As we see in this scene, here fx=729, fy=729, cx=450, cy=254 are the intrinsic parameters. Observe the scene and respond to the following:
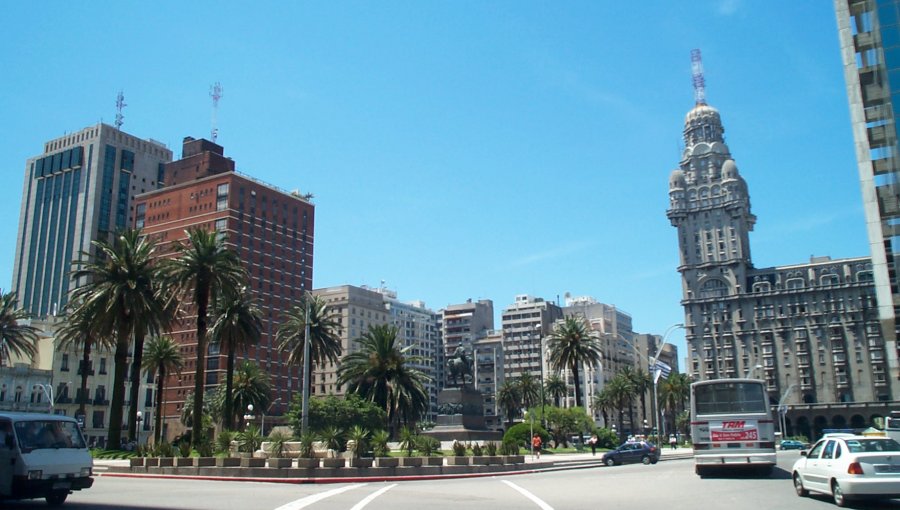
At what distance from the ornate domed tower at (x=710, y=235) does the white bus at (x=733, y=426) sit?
133 meters

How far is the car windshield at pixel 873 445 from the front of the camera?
17703mm

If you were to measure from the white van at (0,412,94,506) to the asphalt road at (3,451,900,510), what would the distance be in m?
0.57

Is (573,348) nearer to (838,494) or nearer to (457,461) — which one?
(457,461)

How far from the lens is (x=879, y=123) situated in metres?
56.5

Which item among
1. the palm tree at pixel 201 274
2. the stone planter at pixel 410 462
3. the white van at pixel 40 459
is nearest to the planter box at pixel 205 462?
the stone planter at pixel 410 462

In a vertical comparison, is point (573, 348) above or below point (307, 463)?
above

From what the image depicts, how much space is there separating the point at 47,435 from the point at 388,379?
190ft

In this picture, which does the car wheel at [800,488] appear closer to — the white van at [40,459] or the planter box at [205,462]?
the white van at [40,459]

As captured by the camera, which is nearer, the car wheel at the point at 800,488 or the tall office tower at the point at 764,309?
the car wheel at the point at 800,488

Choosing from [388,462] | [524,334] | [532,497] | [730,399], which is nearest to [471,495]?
[532,497]

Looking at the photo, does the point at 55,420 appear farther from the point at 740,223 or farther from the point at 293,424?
the point at 740,223

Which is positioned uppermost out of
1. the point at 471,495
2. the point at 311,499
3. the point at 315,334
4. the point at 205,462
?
the point at 315,334

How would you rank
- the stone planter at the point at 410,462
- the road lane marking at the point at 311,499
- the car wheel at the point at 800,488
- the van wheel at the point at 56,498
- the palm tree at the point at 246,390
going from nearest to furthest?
1. the van wheel at the point at 56,498
2. the road lane marking at the point at 311,499
3. the car wheel at the point at 800,488
4. the stone planter at the point at 410,462
5. the palm tree at the point at 246,390

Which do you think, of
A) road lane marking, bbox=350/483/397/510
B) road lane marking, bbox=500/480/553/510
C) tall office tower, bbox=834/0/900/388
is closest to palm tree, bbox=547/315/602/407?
tall office tower, bbox=834/0/900/388
